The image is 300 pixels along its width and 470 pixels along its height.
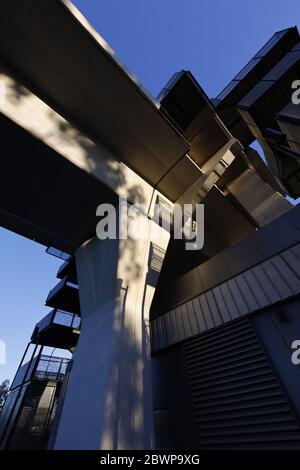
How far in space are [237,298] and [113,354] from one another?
9.91 ft

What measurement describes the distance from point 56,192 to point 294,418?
5935 millimetres

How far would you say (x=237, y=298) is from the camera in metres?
4.93

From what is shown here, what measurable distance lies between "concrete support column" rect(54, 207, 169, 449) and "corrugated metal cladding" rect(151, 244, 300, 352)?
5.38ft

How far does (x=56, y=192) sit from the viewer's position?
16.0 feet

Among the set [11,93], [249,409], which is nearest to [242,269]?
[249,409]

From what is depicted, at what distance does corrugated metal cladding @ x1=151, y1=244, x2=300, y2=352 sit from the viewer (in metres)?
4.31

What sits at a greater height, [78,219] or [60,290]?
[60,290]

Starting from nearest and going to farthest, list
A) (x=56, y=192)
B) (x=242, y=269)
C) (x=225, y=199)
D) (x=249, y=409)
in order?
1. (x=249, y=409)
2. (x=56, y=192)
3. (x=242, y=269)
4. (x=225, y=199)

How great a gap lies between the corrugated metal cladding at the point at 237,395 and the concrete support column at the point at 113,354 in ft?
5.02
